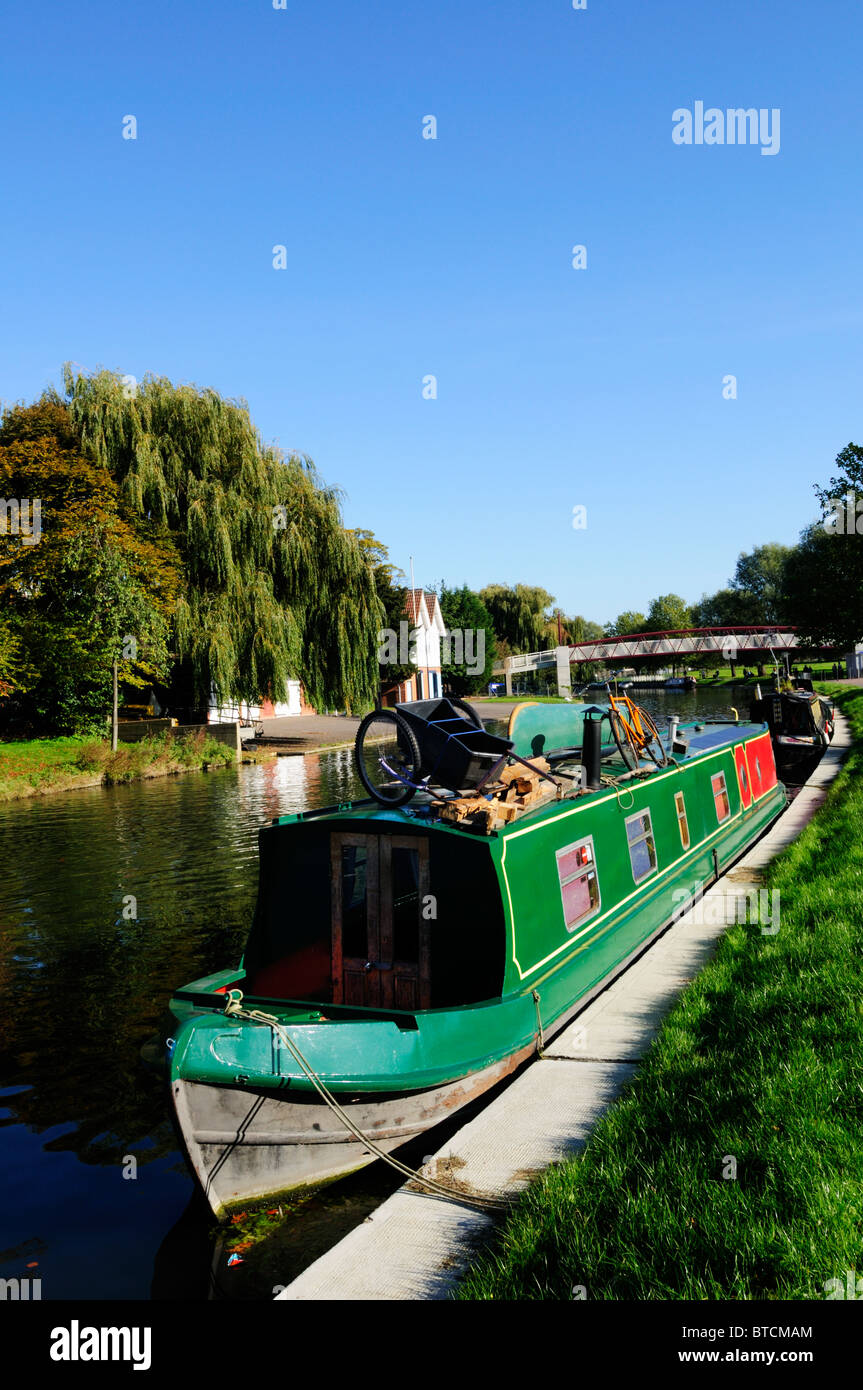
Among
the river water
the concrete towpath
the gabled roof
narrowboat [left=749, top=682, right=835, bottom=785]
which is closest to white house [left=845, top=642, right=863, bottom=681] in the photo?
the gabled roof

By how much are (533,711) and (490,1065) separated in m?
4.71

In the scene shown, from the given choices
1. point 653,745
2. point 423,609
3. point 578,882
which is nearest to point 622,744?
point 653,745

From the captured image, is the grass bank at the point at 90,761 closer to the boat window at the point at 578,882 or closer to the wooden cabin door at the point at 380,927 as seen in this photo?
the wooden cabin door at the point at 380,927

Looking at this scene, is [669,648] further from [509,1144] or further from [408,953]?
[509,1144]

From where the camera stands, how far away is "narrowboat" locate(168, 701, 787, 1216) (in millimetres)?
Result: 6035

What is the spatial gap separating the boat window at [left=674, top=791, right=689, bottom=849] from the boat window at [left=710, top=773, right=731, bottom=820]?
69.1 inches

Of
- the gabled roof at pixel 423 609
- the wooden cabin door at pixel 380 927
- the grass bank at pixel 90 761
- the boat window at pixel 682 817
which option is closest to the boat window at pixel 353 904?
the wooden cabin door at pixel 380 927

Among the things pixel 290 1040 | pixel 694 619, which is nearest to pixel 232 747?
pixel 290 1040

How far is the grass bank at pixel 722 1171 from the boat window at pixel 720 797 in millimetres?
7006

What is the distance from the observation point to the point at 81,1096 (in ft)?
27.4

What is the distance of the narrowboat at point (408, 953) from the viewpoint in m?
6.04

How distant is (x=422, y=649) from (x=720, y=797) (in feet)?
173
